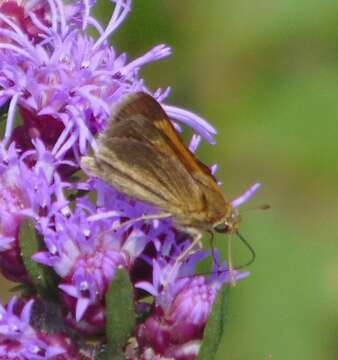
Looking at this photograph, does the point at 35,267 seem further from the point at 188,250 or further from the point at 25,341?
the point at 188,250

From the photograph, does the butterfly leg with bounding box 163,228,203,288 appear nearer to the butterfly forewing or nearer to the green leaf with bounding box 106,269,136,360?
the butterfly forewing

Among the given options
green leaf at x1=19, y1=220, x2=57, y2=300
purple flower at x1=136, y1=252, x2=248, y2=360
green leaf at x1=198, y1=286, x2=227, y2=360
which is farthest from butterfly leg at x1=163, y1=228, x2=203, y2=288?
green leaf at x1=19, y1=220, x2=57, y2=300

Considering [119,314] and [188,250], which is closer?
[119,314]

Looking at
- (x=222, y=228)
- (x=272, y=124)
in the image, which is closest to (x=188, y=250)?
(x=222, y=228)

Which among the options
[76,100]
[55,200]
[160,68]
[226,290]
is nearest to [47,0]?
[76,100]

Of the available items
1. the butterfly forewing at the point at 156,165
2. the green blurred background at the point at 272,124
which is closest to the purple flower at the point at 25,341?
the butterfly forewing at the point at 156,165

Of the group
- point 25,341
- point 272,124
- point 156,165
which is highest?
point 156,165

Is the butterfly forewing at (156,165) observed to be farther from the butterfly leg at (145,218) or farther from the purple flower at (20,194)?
the purple flower at (20,194)
